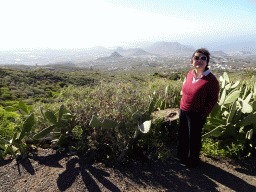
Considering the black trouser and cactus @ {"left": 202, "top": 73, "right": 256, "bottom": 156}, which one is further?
cactus @ {"left": 202, "top": 73, "right": 256, "bottom": 156}

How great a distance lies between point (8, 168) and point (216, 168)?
3232mm

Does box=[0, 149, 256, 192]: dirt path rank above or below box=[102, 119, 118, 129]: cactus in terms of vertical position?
below

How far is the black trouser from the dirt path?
204 mm

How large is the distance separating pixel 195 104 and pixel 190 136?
1.73 ft

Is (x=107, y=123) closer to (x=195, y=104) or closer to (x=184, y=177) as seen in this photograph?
(x=195, y=104)

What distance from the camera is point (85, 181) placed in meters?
2.13

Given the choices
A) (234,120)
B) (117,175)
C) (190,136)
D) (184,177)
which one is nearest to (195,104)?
(190,136)

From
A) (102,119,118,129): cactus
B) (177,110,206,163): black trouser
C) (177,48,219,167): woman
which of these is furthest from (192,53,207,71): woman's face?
(102,119,118,129): cactus

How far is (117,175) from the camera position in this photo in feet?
7.44

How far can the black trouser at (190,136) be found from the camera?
7.89 ft

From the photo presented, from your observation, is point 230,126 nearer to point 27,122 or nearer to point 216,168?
point 216,168

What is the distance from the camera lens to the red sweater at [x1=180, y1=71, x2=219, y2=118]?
2.18 meters

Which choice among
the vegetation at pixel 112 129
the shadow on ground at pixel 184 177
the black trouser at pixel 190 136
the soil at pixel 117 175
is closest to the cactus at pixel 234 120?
the vegetation at pixel 112 129

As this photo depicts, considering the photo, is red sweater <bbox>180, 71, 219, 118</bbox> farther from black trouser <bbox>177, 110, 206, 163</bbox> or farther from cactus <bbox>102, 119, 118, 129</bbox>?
cactus <bbox>102, 119, 118, 129</bbox>
